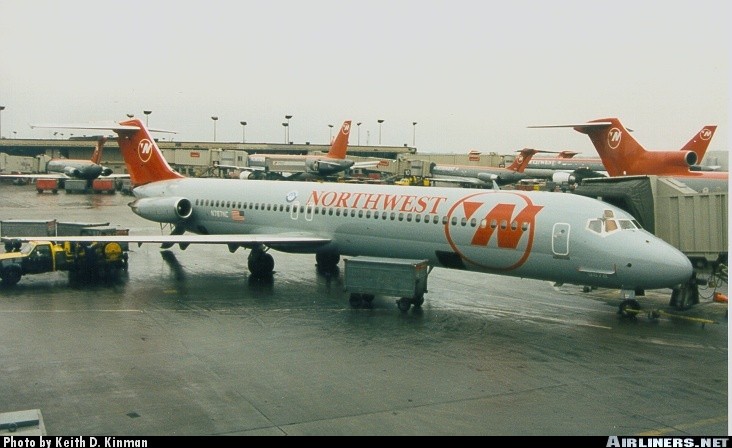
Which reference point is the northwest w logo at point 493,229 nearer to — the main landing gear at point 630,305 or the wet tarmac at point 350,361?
the wet tarmac at point 350,361

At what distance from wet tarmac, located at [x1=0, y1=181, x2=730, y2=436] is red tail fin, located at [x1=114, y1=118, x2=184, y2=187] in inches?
328

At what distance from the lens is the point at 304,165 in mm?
84125

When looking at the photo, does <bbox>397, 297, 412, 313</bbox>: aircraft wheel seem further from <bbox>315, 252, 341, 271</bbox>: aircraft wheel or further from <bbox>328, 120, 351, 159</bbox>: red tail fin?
<bbox>328, 120, 351, 159</bbox>: red tail fin

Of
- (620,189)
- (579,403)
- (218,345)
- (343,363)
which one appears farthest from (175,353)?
(620,189)

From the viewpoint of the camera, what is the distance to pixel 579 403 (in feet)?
43.8

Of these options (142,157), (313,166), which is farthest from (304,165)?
(142,157)

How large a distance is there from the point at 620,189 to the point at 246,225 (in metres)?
13.1

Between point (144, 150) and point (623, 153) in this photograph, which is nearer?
point (144, 150)

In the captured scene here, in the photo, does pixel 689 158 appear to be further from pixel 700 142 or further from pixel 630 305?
pixel 630 305

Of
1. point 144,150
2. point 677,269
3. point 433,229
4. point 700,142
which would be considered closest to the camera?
point 677,269

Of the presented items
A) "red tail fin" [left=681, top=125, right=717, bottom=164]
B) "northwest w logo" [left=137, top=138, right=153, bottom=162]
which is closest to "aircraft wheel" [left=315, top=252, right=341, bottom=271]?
"northwest w logo" [left=137, top=138, right=153, bottom=162]

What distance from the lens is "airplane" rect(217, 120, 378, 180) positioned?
79.0 meters

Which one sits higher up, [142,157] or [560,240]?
[142,157]

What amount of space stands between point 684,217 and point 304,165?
211 feet
